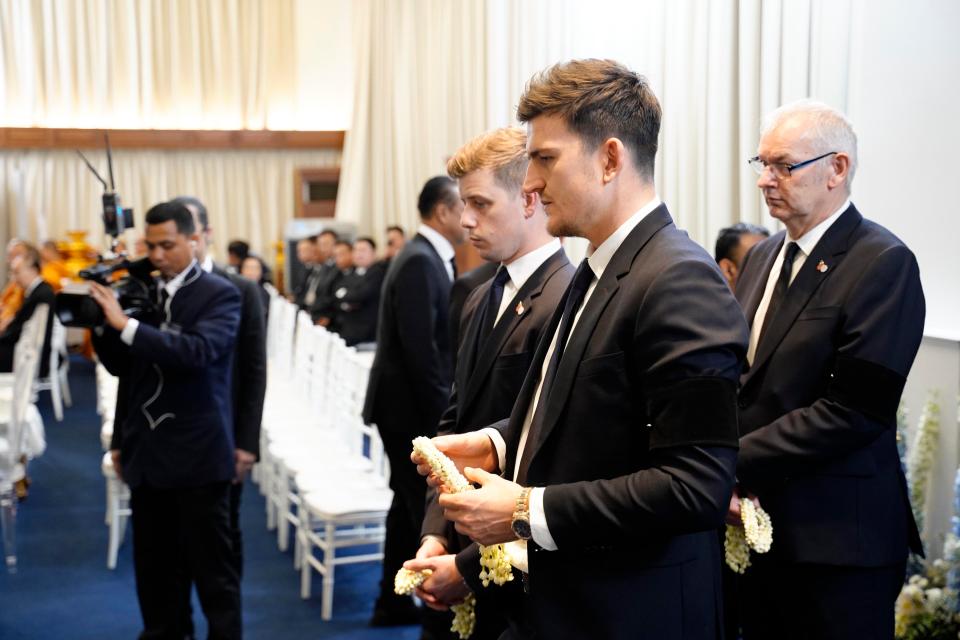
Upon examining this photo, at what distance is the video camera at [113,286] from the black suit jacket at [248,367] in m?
0.35

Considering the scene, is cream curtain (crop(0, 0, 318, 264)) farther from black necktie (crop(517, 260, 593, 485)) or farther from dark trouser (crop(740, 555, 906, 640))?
black necktie (crop(517, 260, 593, 485))

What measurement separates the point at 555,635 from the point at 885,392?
1024 mm

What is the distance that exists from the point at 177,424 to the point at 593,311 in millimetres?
2339

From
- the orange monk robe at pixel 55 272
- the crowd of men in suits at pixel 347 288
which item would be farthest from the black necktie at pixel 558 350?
the orange monk robe at pixel 55 272

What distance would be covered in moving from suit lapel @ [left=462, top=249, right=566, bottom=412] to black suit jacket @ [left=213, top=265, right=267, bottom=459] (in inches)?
68.5

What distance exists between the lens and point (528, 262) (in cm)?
253

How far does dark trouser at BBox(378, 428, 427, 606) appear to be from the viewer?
4.10m

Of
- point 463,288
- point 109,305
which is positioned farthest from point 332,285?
point 463,288

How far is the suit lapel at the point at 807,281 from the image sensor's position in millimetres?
2406

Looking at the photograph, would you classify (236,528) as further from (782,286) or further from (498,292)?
(782,286)

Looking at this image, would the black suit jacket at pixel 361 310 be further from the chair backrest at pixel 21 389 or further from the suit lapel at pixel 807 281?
the suit lapel at pixel 807 281

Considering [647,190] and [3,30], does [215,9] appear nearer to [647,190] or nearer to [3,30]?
[3,30]

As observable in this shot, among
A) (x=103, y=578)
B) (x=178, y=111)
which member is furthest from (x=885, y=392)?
(x=178, y=111)

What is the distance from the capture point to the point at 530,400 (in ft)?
6.11
